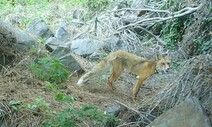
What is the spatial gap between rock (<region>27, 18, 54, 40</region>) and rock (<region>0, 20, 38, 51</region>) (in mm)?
1998

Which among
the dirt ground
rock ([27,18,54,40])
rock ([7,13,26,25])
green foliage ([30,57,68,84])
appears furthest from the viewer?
rock ([7,13,26,25])

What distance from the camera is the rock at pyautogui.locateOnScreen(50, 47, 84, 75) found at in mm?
7510

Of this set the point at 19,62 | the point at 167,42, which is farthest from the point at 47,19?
the point at 19,62

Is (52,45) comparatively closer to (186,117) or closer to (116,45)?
(116,45)

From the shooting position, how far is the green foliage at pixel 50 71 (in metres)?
6.77

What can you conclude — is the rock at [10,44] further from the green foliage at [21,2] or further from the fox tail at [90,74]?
the green foliage at [21,2]

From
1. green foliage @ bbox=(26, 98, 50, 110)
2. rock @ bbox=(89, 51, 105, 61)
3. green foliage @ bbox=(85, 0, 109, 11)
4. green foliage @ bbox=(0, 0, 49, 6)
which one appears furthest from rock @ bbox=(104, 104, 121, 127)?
green foliage @ bbox=(0, 0, 49, 6)

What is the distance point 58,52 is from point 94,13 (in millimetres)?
5363

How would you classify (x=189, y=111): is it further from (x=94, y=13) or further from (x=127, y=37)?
(x=94, y=13)

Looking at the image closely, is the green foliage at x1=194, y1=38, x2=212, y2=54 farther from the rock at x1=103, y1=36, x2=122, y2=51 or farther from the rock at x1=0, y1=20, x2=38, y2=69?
the rock at x1=0, y1=20, x2=38, y2=69

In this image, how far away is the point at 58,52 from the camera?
305 inches

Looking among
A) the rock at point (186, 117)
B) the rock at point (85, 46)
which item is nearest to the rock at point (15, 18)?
the rock at point (85, 46)

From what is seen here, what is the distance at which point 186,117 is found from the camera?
4793 mm

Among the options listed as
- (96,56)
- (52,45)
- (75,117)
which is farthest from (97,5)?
(75,117)
